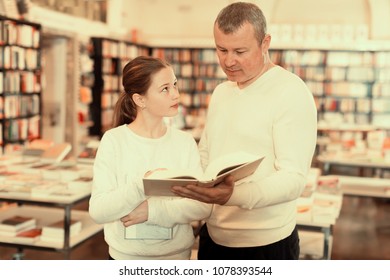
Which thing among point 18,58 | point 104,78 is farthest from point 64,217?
point 104,78

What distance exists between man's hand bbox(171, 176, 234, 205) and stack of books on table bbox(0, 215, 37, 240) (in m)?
2.22

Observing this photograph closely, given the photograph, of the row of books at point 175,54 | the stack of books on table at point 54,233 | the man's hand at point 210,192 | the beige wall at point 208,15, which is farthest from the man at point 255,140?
the row of books at point 175,54

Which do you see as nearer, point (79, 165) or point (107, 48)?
point (79, 165)

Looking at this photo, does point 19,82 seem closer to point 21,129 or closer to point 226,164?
point 21,129

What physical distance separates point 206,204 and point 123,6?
29.4 ft

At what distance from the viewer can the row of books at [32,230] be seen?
348cm

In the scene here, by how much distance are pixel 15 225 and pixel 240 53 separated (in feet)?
7.74

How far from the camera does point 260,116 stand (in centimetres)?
177

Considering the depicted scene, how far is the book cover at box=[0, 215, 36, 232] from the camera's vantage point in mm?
3518

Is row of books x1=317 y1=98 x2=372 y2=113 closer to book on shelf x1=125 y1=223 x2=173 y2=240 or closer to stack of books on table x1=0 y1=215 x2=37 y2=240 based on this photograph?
stack of books on table x1=0 y1=215 x2=37 y2=240

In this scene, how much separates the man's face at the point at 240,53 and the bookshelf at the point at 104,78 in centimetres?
743

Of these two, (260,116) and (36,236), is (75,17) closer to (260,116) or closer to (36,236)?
(36,236)

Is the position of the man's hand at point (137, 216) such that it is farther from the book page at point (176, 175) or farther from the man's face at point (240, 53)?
the man's face at point (240, 53)
